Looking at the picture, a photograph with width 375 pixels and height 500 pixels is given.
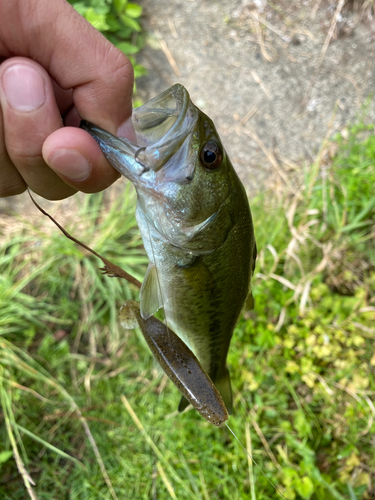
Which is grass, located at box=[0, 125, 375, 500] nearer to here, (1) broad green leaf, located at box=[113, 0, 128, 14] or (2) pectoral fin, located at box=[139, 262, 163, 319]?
(2) pectoral fin, located at box=[139, 262, 163, 319]

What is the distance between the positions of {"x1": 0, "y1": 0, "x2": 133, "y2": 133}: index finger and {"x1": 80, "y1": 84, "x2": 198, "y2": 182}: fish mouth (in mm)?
101

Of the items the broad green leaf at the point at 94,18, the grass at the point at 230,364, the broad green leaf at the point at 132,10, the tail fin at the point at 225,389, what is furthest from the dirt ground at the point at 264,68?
the tail fin at the point at 225,389

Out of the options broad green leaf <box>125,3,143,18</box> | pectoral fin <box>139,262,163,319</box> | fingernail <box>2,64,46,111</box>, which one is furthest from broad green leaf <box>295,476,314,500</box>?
broad green leaf <box>125,3,143,18</box>

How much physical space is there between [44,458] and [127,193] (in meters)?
2.33

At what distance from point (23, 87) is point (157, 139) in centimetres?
45

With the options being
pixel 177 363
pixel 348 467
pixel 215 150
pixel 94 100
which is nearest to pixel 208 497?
pixel 348 467

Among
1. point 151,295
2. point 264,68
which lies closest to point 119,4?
point 264,68

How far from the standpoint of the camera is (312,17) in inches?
149

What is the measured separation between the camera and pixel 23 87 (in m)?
1.07

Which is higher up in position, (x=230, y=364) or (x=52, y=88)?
(x=52, y=88)

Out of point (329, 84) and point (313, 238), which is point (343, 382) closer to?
point (313, 238)

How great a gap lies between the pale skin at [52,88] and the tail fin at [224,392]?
105cm

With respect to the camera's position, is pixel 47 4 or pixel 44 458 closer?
pixel 47 4

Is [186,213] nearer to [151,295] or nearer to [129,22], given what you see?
[151,295]
